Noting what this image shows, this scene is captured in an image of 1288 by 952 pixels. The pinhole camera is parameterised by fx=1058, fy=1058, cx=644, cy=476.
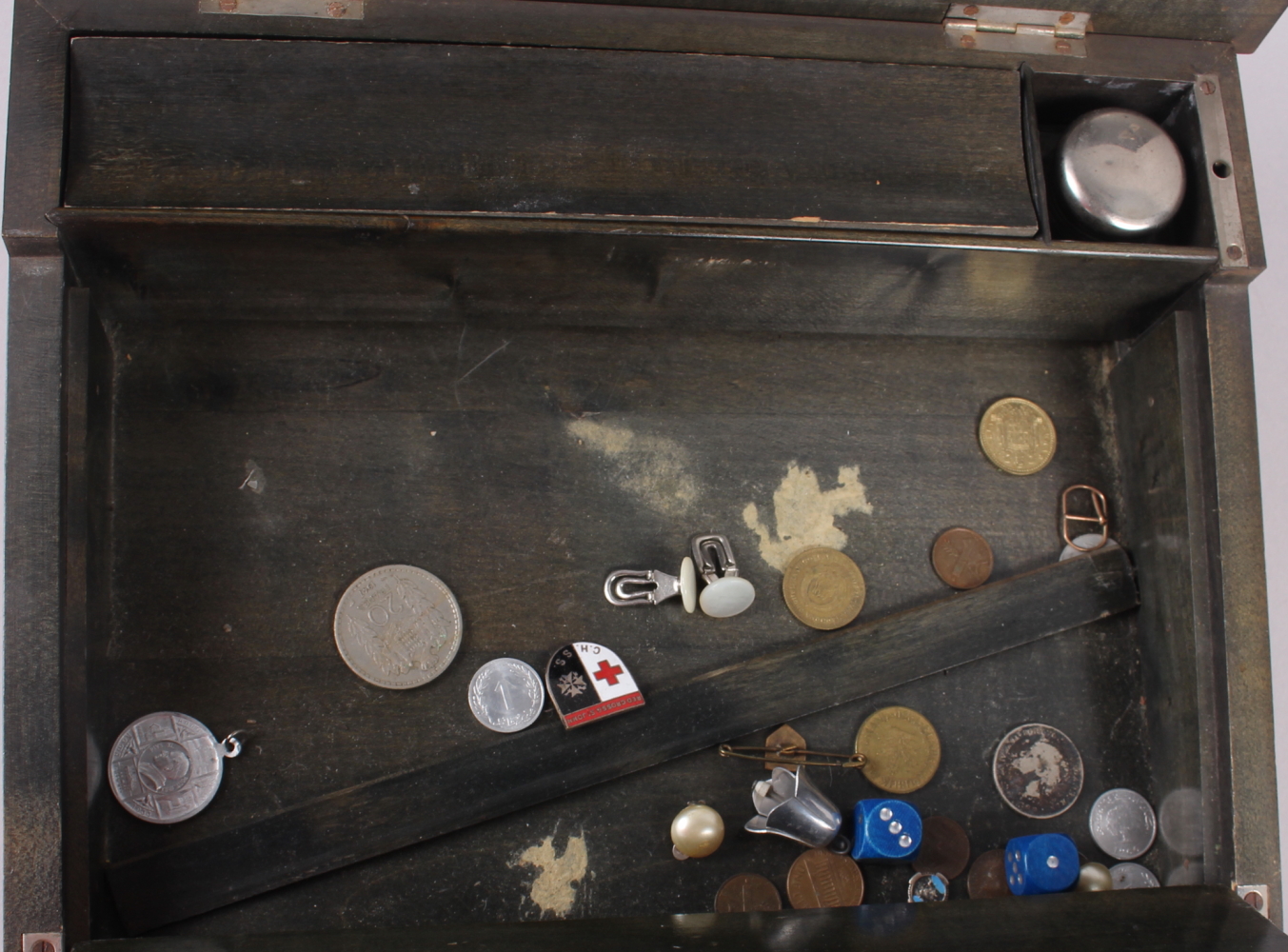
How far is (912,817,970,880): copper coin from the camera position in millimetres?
1698

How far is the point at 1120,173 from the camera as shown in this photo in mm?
1704

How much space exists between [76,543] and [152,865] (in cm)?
48

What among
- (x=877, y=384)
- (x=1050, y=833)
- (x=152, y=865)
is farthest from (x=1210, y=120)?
(x=152, y=865)

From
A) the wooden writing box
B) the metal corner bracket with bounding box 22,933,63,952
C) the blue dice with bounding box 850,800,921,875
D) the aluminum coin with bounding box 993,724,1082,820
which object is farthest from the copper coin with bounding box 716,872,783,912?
the metal corner bracket with bounding box 22,933,63,952

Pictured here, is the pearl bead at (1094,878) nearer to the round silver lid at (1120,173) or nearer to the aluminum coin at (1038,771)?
the aluminum coin at (1038,771)

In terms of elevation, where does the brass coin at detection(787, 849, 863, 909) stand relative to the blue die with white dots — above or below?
below

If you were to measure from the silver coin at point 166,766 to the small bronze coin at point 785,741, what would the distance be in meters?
0.82

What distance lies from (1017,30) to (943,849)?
1333mm

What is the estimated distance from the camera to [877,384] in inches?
72.7

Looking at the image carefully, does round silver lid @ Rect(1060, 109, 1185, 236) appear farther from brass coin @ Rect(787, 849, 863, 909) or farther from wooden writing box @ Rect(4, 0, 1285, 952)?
brass coin @ Rect(787, 849, 863, 909)

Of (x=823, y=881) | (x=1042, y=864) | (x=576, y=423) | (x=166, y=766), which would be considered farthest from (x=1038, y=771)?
(x=166, y=766)

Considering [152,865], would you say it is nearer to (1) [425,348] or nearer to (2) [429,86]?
(1) [425,348]

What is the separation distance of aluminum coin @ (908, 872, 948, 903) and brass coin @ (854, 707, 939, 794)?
0.44 feet

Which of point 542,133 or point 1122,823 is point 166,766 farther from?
point 1122,823
